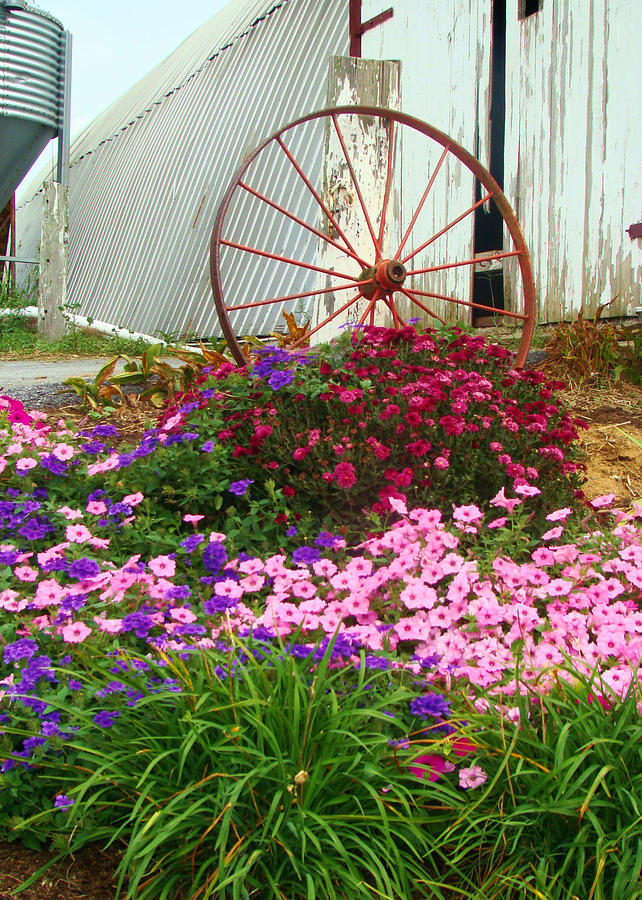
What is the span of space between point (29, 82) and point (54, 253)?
291 cm

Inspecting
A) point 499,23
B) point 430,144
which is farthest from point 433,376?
point 499,23

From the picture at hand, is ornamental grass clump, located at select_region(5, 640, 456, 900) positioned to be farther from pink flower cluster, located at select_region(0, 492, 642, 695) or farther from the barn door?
the barn door

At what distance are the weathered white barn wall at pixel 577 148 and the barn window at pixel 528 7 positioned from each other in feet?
0.14

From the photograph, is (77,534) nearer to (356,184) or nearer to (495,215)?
(356,184)

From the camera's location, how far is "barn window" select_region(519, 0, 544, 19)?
5.23 m

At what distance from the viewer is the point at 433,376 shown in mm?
2691

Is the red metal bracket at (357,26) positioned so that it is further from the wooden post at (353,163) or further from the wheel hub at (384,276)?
the wheel hub at (384,276)

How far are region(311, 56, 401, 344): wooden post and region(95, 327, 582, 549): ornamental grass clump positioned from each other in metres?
1.01

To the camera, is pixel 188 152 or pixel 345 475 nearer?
pixel 345 475

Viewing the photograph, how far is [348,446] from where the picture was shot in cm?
242

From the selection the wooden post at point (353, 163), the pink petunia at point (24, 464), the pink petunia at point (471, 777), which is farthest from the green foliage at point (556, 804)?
the wooden post at point (353, 163)

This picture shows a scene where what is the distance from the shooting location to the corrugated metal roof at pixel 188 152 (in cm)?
715

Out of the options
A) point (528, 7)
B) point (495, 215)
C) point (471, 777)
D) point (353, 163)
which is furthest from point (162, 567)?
point (495, 215)

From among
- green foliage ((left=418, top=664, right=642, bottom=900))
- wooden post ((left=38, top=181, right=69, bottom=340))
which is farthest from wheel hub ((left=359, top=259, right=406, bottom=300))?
wooden post ((left=38, top=181, right=69, bottom=340))
